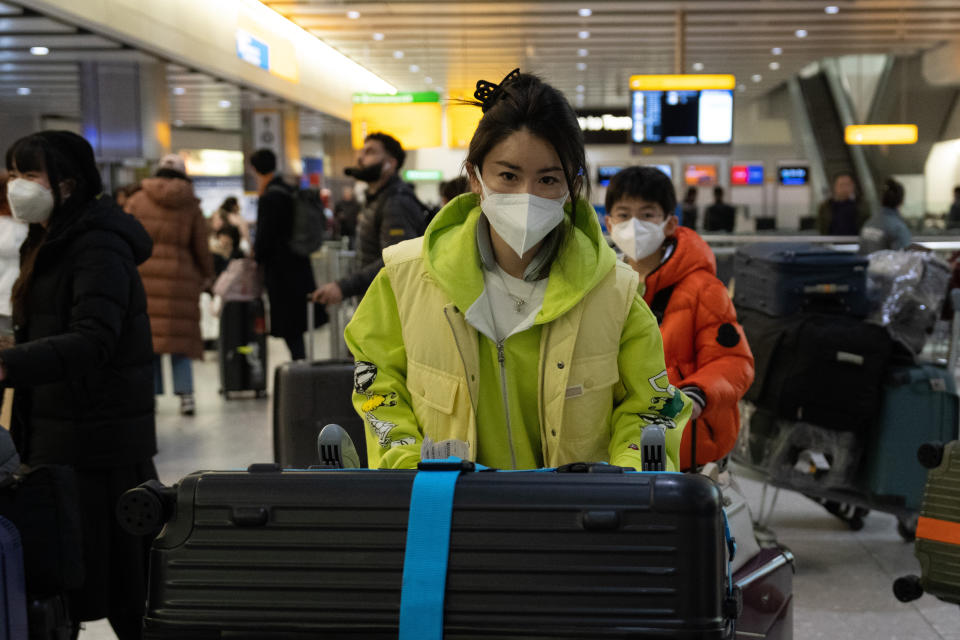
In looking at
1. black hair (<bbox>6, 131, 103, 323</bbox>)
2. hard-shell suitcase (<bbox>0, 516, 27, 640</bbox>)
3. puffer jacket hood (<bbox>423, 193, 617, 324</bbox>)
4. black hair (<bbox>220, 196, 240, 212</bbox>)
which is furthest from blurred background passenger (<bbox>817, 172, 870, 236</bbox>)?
hard-shell suitcase (<bbox>0, 516, 27, 640</bbox>)

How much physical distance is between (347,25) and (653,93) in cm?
558

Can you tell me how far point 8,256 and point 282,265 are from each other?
3965 mm

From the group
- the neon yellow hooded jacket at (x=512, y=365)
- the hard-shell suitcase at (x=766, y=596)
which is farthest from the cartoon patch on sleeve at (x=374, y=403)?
the hard-shell suitcase at (x=766, y=596)

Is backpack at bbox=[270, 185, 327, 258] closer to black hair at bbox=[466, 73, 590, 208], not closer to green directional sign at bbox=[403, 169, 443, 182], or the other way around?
black hair at bbox=[466, 73, 590, 208]

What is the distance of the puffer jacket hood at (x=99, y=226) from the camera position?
285 cm

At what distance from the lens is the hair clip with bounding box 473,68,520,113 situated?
1713mm

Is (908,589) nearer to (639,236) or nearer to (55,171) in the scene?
(639,236)

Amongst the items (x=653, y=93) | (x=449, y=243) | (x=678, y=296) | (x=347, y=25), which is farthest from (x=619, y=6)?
(x=449, y=243)

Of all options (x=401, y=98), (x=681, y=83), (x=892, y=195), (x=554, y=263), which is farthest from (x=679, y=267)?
(x=401, y=98)

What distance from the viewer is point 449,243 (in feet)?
5.81

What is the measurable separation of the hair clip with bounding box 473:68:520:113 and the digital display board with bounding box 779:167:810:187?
24.7 meters

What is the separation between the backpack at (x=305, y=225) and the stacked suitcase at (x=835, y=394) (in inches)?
160

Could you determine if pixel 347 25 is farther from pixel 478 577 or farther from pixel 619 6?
pixel 478 577

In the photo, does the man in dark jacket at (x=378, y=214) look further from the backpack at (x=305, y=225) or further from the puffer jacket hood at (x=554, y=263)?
the puffer jacket hood at (x=554, y=263)
